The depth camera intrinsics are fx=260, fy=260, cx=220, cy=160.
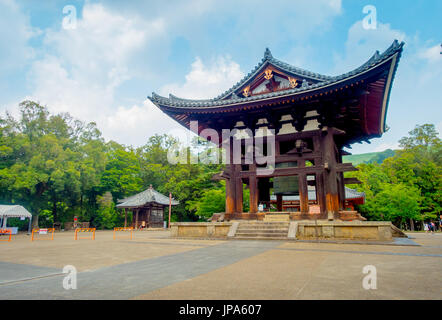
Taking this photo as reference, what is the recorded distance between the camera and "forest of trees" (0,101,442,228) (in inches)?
1171

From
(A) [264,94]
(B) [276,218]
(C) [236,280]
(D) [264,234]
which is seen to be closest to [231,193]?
(B) [276,218]

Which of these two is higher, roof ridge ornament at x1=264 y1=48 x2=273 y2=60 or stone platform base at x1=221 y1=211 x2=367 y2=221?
roof ridge ornament at x1=264 y1=48 x2=273 y2=60

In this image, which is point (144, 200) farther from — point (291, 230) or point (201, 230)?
point (291, 230)

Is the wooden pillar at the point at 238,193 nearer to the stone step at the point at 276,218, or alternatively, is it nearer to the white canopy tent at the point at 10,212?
the stone step at the point at 276,218

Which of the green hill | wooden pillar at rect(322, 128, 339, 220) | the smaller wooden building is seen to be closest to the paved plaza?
wooden pillar at rect(322, 128, 339, 220)

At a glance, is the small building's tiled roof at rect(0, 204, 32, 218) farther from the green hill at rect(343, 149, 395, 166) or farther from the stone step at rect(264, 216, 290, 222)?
the green hill at rect(343, 149, 395, 166)

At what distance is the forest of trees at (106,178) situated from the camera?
29.7 m

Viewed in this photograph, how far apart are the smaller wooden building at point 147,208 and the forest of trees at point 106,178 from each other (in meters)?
2.94

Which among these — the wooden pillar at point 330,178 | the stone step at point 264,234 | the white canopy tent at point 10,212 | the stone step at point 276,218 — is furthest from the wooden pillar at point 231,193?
the white canopy tent at point 10,212

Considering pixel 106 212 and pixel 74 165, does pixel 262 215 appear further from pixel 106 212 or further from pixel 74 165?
pixel 106 212

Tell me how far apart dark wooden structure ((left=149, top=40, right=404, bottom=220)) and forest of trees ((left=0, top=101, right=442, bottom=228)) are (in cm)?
1389

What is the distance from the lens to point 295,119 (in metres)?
13.1
